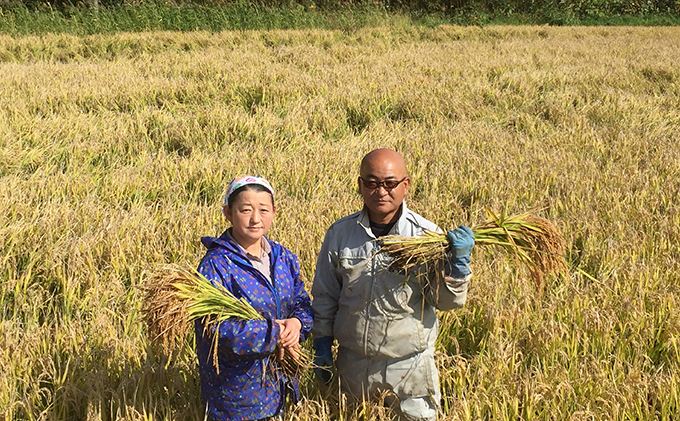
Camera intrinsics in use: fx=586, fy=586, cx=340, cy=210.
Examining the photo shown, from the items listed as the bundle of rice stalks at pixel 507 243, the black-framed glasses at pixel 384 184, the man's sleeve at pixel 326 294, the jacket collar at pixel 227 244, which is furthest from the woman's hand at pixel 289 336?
the black-framed glasses at pixel 384 184

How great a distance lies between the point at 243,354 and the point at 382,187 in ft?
2.17

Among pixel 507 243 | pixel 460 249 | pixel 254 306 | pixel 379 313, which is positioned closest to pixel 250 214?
pixel 254 306

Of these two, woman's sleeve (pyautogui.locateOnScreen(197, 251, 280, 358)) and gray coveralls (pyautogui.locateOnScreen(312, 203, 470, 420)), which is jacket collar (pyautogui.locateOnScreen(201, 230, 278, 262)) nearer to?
woman's sleeve (pyautogui.locateOnScreen(197, 251, 280, 358))

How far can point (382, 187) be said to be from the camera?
1830 mm

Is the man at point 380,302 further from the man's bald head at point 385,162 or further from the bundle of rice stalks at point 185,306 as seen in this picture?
the bundle of rice stalks at point 185,306

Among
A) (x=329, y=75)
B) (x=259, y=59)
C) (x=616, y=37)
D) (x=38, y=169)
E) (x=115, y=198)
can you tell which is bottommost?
(x=115, y=198)

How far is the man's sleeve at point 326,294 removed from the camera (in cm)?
200

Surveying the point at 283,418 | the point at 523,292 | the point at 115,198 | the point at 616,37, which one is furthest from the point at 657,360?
the point at 616,37

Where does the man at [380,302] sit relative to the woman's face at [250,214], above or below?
below

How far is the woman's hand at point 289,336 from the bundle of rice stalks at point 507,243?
1.21ft

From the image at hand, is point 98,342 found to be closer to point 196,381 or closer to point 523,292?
point 196,381

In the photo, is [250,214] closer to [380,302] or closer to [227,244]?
[227,244]

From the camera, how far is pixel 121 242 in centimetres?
310

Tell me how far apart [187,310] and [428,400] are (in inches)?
35.2
